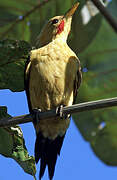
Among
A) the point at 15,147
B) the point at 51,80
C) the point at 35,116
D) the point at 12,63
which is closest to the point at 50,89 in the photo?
the point at 51,80

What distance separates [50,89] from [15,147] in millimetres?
912

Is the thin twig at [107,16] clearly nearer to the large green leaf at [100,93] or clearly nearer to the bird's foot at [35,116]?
the bird's foot at [35,116]

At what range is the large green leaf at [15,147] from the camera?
9.79 ft

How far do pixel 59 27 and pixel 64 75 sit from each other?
3.29ft

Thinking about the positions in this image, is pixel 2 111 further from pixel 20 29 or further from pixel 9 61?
pixel 20 29

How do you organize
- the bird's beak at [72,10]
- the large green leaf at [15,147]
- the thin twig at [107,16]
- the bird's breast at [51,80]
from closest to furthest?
1. the thin twig at [107,16]
2. the large green leaf at [15,147]
3. the bird's breast at [51,80]
4. the bird's beak at [72,10]

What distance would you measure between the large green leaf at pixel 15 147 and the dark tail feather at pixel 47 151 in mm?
729

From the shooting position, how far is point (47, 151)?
3947mm

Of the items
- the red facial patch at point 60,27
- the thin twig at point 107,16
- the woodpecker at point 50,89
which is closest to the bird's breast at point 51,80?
the woodpecker at point 50,89

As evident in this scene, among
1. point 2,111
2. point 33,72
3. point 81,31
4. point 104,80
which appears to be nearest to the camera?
point 2,111

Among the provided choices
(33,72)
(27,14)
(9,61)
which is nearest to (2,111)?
(9,61)

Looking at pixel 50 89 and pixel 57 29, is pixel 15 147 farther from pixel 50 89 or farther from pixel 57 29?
pixel 57 29

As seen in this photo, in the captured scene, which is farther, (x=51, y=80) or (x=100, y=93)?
(x=100, y=93)

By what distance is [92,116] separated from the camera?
5340 millimetres
